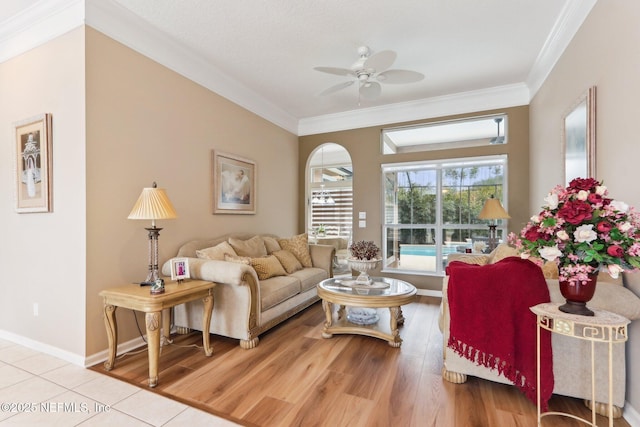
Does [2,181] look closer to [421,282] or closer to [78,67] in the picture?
[78,67]

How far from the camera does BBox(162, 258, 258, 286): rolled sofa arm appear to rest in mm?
2699

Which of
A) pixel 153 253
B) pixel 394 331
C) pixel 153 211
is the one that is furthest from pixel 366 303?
pixel 153 211

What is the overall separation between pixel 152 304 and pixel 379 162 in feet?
13.2

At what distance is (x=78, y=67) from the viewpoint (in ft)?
8.32

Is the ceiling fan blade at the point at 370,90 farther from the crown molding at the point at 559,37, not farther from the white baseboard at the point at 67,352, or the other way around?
the white baseboard at the point at 67,352

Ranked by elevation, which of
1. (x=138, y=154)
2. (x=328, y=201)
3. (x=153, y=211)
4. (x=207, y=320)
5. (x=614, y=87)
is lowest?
(x=207, y=320)

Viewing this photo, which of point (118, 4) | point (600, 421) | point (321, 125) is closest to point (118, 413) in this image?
point (600, 421)

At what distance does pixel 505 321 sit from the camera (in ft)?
6.54

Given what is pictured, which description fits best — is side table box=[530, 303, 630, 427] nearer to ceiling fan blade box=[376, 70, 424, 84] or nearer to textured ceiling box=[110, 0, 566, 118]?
ceiling fan blade box=[376, 70, 424, 84]

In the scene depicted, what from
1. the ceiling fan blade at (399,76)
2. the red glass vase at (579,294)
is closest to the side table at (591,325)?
the red glass vase at (579,294)

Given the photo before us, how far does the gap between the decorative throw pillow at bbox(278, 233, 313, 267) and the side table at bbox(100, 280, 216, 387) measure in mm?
1797

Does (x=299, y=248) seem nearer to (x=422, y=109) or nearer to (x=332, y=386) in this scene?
(x=332, y=386)

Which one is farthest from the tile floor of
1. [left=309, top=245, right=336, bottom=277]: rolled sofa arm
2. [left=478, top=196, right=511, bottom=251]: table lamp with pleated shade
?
[left=478, top=196, right=511, bottom=251]: table lamp with pleated shade

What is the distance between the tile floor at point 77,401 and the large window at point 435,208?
3.90 m
